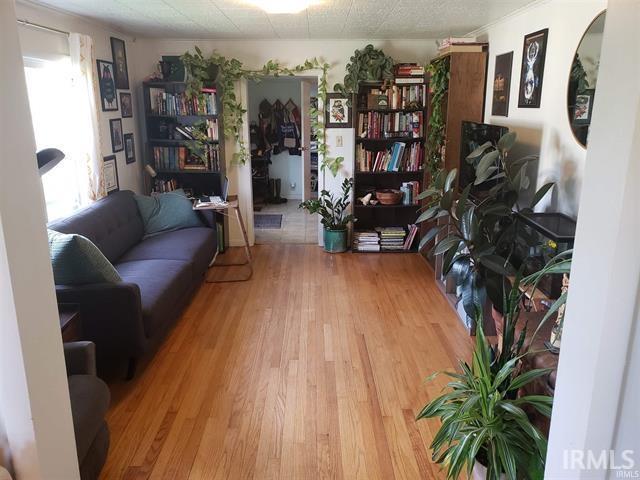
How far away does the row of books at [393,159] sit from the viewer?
17.0 ft

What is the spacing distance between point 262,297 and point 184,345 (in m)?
0.97

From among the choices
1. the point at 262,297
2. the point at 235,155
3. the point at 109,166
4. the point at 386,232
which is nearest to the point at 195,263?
the point at 262,297

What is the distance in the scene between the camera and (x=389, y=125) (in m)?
5.14

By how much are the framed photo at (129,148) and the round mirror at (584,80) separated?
388cm

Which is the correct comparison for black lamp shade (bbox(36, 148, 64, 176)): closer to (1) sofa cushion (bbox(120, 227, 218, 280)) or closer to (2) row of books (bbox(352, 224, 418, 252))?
(1) sofa cushion (bbox(120, 227, 218, 280))

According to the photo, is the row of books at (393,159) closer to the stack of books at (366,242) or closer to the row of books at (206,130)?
the stack of books at (366,242)

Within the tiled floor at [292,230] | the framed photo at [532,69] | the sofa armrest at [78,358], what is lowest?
the tiled floor at [292,230]

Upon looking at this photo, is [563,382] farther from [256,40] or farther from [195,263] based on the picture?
[256,40]

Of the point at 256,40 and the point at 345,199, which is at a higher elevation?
the point at 256,40

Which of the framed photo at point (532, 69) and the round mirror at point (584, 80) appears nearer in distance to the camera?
the round mirror at point (584, 80)

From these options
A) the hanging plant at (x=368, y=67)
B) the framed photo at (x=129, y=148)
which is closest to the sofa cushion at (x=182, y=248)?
the framed photo at (x=129, y=148)

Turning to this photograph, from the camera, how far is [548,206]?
10.2 ft

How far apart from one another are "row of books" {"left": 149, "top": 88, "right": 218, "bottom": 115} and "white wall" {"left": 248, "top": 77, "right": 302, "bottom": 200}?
104 inches

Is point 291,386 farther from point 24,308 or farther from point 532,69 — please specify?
point 532,69
